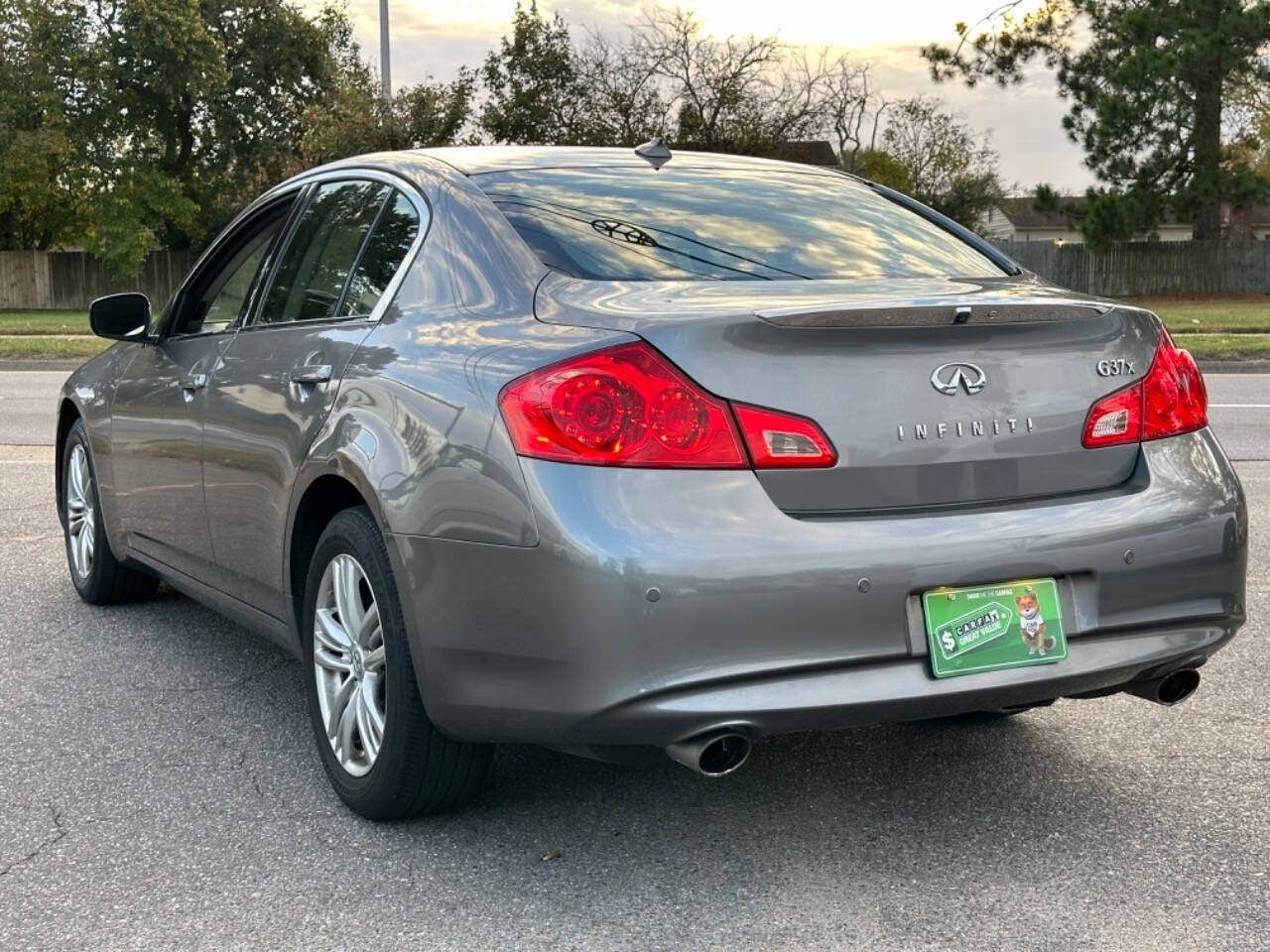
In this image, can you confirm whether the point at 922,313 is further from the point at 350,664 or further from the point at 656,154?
the point at 350,664

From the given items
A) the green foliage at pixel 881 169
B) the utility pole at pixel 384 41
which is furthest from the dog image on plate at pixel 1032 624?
the green foliage at pixel 881 169

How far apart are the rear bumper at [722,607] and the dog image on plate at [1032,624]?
5 centimetres

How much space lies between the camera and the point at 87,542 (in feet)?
19.7

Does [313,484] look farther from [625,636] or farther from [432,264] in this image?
[625,636]

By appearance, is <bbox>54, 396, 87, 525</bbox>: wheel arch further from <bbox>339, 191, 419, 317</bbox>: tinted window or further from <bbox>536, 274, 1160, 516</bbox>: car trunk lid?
<bbox>536, 274, 1160, 516</bbox>: car trunk lid

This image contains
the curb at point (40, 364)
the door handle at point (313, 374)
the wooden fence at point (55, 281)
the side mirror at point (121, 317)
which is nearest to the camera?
the door handle at point (313, 374)

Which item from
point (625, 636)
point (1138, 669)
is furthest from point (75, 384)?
point (1138, 669)

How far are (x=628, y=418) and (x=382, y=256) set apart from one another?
50.8 inches

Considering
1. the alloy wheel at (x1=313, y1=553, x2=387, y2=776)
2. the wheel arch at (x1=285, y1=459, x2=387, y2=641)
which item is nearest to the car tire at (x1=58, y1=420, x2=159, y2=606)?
the wheel arch at (x1=285, y1=459, x2=387, y2=641)

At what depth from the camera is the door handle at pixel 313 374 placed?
3.81m

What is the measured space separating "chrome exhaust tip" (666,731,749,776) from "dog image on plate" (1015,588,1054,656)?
2.08 feet

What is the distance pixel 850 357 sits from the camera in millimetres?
3115

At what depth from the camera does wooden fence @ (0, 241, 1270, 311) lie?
39688 millimetres

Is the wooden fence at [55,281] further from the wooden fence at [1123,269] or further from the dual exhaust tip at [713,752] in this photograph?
the dual exhaust tip at [713,752]
